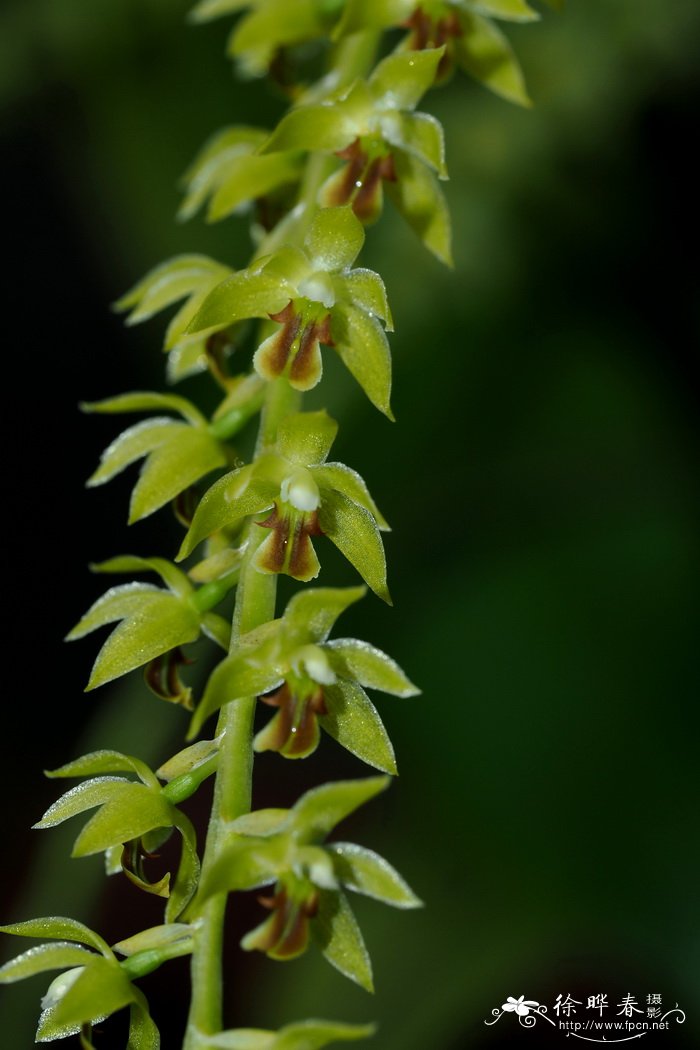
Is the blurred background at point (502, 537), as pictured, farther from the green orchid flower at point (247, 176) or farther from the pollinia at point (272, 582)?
the pollinia at point (272, 582)

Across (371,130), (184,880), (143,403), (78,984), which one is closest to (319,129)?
(371,130)

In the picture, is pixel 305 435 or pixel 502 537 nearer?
pixel 305 435

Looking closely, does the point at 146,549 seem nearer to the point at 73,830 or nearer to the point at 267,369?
the point at 73,830

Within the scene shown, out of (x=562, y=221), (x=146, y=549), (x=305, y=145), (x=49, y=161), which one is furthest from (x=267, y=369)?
(x=49, y=161)

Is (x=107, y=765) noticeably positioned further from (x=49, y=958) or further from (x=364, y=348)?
A: (x=364, y=348)

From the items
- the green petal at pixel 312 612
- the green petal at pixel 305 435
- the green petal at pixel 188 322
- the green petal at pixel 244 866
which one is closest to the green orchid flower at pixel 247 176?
the green petal at pixel 188 322

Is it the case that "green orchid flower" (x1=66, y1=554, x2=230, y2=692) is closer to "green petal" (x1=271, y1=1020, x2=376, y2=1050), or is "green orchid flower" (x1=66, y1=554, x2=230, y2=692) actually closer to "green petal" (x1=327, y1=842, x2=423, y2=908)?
"green petal" (x1=327, y1=842, x2=423, y2=908)
